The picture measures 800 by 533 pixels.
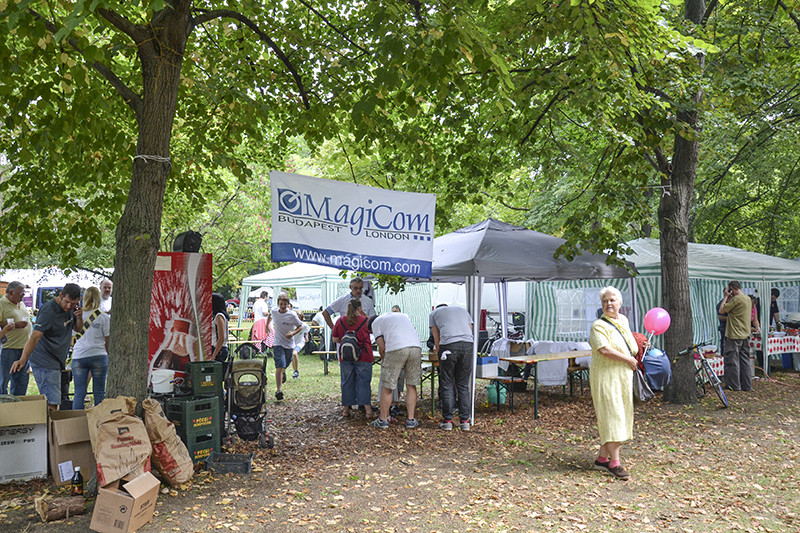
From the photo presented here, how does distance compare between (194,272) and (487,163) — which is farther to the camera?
(487,163)

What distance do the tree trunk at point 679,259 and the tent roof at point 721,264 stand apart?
81.5 inches

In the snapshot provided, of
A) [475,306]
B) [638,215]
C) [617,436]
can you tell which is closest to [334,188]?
[475,306]

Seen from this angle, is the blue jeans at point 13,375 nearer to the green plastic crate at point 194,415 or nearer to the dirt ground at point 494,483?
the dirt ground at point 494,483

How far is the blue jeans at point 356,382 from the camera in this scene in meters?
9.06

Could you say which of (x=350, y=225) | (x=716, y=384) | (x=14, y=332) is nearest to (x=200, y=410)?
(x=350, y=225)

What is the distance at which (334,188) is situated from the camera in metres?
6.91

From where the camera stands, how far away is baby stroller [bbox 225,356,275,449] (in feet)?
23.6

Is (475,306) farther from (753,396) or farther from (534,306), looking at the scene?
(534,306)

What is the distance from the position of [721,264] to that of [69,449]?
12510 millimetres

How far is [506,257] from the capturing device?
353 inches

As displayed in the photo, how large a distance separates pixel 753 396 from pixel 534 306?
18.5 feet

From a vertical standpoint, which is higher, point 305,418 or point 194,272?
point 194,272

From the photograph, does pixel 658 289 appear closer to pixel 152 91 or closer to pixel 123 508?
pixel 152 91

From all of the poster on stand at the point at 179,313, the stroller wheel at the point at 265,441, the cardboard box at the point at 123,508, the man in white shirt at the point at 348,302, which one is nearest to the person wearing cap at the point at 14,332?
the poster on stand at the point at 179,313
